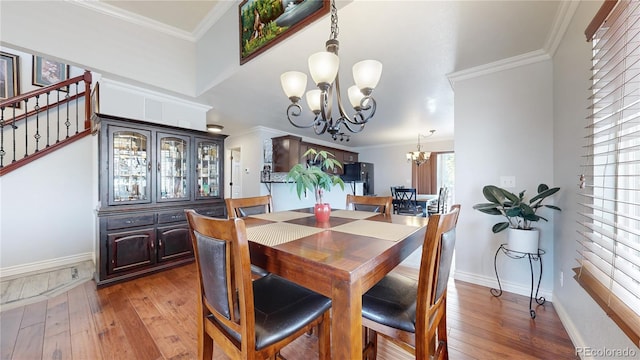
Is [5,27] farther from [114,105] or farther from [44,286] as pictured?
[44,286]

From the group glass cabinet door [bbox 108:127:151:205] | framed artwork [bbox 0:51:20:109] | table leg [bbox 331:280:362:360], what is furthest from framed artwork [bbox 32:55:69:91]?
table leg [bbox 331:280:362:360]

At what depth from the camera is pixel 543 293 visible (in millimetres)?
2098

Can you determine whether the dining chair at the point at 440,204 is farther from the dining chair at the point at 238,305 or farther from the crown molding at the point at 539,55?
the dining chair at the point at 238,305

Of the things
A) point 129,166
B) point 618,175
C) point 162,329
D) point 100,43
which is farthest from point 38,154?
point 618,175

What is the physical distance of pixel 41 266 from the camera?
2.84 m

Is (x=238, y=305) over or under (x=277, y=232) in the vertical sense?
under

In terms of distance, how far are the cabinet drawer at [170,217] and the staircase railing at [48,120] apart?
67.9 inches

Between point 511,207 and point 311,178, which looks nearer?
point 311,178

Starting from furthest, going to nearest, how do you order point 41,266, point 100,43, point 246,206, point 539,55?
1. point 41,266
2. point 100,43
3. point 539,55
4. point 246,206

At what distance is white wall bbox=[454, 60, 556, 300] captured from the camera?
2.13 meters

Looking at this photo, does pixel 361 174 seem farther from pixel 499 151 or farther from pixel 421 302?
pixel 421 302

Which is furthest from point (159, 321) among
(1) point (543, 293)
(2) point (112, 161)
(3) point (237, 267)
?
(1) point (543, 293)

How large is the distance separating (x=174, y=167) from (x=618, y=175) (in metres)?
3.89

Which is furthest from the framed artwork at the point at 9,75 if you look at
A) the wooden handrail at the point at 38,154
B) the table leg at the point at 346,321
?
the table leg at the point at 346,321
